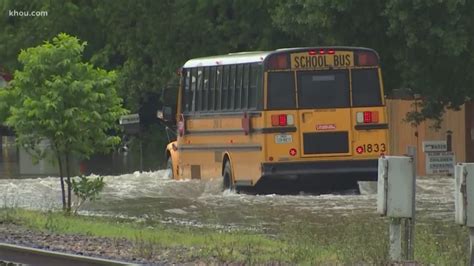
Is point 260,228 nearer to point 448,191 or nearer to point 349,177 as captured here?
point 349,177

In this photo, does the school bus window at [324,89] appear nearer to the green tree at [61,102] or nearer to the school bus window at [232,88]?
the school bus window at [232,88]

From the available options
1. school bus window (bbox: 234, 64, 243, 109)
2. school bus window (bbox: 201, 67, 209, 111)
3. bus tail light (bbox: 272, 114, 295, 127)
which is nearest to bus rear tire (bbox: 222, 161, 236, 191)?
school bus window (bbox: 234, 64, 243, 109)

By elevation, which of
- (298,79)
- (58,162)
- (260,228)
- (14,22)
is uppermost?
(14,22)

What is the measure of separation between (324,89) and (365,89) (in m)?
0.87

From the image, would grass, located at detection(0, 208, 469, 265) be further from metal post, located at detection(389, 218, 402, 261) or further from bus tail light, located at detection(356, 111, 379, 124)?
bus tail light, located at detection(356, 111, 379, 124)

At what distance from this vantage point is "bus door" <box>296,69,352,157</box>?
66.0 ft

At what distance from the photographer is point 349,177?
2056cm

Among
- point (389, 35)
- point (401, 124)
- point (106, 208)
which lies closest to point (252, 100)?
point (106, 208)

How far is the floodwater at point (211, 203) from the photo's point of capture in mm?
17625

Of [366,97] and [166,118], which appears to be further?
[166,118]

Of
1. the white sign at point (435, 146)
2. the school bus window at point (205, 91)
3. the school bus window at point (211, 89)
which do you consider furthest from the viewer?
the white sign at point (435, 146)

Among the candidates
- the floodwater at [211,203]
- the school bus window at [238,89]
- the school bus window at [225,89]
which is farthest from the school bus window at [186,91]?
the school bus window at [238,89]

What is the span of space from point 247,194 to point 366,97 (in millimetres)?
3223

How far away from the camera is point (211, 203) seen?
66.2 feet
